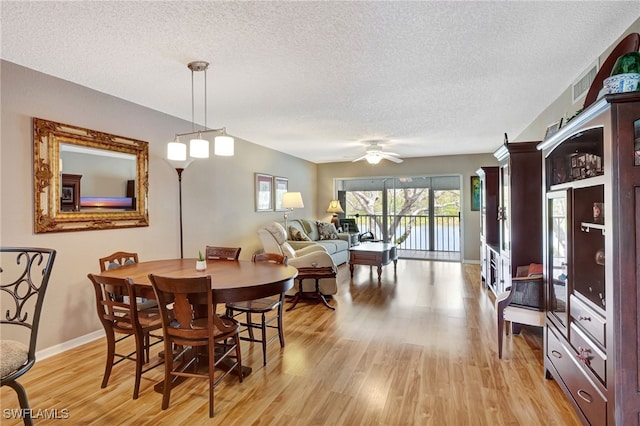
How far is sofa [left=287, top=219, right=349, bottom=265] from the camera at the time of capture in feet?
19.7

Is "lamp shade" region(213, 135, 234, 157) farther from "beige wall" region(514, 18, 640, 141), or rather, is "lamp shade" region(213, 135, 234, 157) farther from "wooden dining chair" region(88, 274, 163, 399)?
"beige wall" region(514, 18, 640, 141)

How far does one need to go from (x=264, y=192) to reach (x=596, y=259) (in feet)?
16.5

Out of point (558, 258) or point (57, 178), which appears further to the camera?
point (57, 178)

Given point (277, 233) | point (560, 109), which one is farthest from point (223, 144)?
point (560, 109)

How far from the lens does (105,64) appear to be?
8.63 feet


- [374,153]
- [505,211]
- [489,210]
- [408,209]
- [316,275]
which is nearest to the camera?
[505,211]

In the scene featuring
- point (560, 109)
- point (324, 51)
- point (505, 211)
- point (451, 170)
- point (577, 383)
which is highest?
point (324, 51)

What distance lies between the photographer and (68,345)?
2.98m

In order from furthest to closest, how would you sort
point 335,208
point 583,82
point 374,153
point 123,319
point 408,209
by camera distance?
1. point 408,209
2. point 335,208
3. point 374,153
4. point 583,82
5. point 123,319

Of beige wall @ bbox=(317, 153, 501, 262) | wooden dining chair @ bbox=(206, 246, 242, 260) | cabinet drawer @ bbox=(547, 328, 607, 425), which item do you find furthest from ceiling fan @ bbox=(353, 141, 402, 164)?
cabinet drawer @ bbox=(547, 328, 607, 425)

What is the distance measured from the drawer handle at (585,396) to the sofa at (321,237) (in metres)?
4.29

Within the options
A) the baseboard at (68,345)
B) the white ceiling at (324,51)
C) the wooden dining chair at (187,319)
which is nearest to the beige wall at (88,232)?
the baseboard at (68,345)

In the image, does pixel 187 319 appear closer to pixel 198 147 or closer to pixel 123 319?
pixel 123 319

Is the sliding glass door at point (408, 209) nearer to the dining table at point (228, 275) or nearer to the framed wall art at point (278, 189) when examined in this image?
the framed wall art at point (278, 189)
